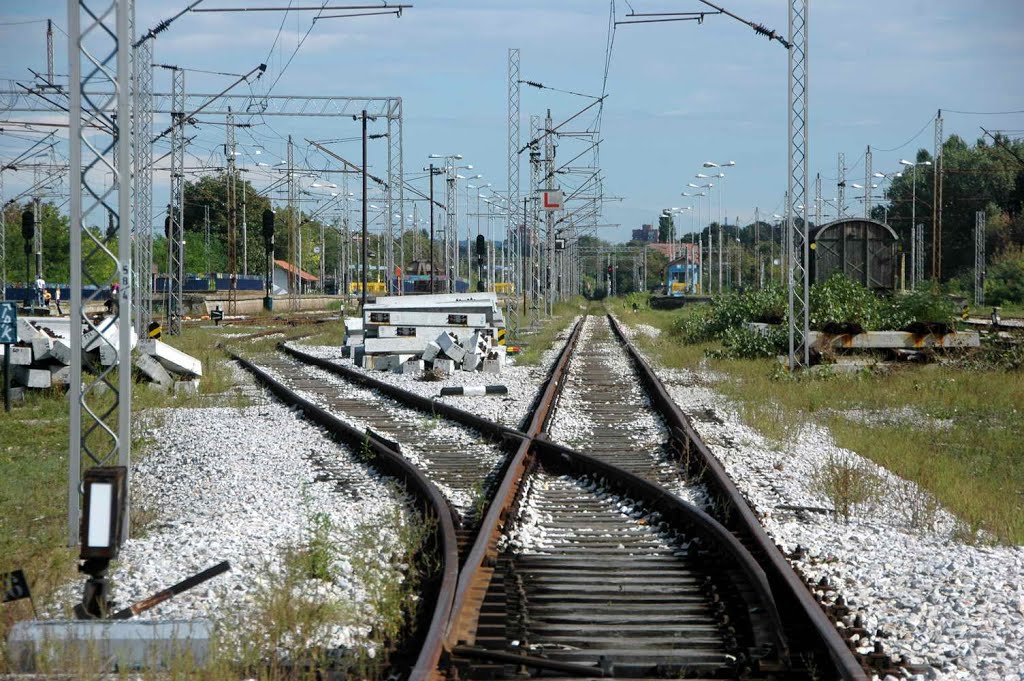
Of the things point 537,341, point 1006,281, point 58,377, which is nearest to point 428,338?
point 58,377

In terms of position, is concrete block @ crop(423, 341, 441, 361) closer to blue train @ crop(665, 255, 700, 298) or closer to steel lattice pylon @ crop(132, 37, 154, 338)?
steel lattice pylon @ crop(132, 37, 154, 338)

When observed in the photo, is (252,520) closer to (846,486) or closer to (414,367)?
(846,486)

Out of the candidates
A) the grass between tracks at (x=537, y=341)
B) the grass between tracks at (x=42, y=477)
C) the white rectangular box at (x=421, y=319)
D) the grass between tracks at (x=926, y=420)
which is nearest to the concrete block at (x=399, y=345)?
the white rectangular box at (x=421, y=319)

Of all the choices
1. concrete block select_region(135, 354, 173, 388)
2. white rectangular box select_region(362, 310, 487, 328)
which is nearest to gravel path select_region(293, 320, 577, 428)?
white rectangular box select_region(362, 310, 487, 328)

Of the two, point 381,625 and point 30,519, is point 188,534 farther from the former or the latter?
point 381,625

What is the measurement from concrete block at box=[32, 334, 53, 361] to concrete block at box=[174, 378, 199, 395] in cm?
234

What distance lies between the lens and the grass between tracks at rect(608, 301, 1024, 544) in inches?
410

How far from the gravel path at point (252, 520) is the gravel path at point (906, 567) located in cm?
269

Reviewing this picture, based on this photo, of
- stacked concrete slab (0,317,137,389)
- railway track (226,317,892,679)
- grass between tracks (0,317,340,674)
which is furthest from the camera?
stacked concrete slab (0,317,137,389)

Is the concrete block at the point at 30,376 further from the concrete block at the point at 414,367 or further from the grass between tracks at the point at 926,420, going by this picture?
the grass between tracks at the point at 926,420

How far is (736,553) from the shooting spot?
7.21 metres

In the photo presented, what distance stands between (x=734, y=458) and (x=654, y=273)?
602 feet

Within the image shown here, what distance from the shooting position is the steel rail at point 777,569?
531 centimetres

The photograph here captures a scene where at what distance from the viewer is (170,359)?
869 inches
